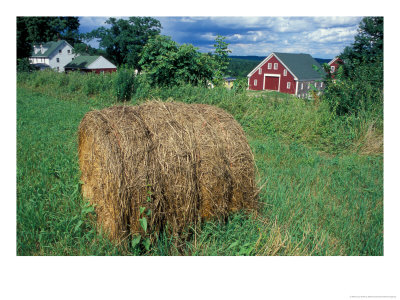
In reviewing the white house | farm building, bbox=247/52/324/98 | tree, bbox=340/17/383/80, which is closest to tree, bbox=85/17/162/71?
the white house

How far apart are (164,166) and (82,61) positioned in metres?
35.3

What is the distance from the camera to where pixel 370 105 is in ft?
26.7

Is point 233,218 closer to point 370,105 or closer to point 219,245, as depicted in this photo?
point 219,245

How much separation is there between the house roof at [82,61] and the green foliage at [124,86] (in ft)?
77.4

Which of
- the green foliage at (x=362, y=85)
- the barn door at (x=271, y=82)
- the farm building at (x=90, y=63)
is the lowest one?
the green foliage at (x=362, y=85)

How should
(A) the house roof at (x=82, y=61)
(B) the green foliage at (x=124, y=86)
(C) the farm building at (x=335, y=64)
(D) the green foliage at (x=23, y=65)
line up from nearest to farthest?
(C) the farm building at (x=335, y=64) → (B) the green foliage at (x=124, y=86) → (D) the green foliage at (x=23, y=65) → (A) the house roof at (x=82, y=61)

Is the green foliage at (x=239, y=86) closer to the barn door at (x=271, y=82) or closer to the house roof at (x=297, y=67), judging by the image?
the house roof at (x=297, y=67)

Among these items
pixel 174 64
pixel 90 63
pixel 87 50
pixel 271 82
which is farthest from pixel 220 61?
pixel 87 50

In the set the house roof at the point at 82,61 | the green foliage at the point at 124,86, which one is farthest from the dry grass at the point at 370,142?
the house roof at the point at 82,61

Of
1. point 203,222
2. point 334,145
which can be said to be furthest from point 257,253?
point 334,145

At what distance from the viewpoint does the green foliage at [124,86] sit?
497 inches

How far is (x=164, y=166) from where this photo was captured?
3139 mm

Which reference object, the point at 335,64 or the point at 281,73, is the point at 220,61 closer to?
the point at 335,64

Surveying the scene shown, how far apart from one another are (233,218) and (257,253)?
1.90 ft
